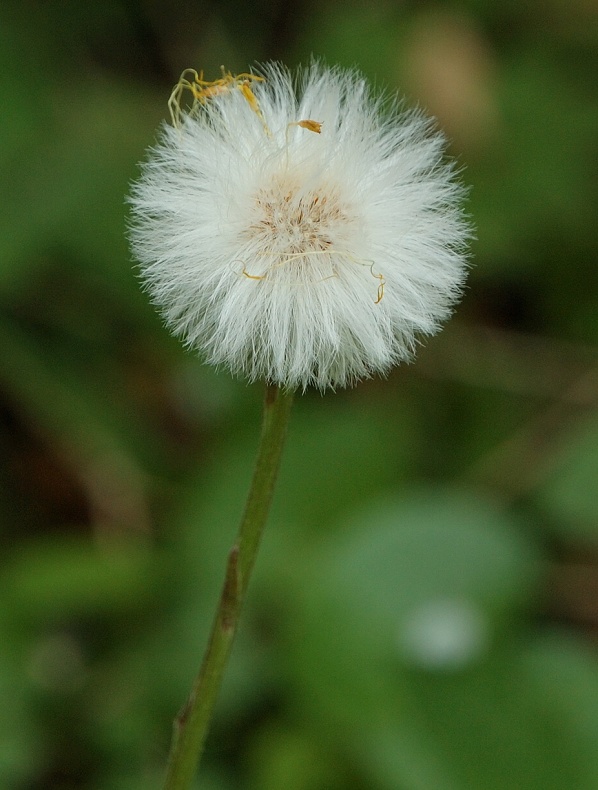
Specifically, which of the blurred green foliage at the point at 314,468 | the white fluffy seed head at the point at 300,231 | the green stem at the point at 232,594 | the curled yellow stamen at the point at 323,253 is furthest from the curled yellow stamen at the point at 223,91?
the blurred green foliage at the point at 314,468

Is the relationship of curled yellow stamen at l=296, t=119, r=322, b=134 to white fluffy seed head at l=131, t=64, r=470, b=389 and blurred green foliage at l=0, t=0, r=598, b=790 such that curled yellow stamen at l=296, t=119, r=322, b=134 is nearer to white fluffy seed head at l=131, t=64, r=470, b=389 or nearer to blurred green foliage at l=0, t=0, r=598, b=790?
white fluffy seed head at l=131, t=64, r=470, b=389

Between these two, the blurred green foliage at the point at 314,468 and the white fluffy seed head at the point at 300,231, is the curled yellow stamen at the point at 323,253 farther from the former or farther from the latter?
the blurred green foliage at the point at 314,468

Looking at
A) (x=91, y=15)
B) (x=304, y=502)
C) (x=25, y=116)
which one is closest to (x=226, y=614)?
(x=304, y=502)

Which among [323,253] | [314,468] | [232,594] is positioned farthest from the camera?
[314,468]

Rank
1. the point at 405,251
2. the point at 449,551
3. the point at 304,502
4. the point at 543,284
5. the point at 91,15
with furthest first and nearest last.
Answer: the point at 91,15
the point at 543,284
the point at 304,502
the point at 449,551
the point at 405,251

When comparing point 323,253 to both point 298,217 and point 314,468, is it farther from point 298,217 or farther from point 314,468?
point 314,468

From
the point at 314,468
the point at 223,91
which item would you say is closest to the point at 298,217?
the point at 223,91

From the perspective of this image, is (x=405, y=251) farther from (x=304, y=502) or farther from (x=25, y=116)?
(x=25, y=116)
